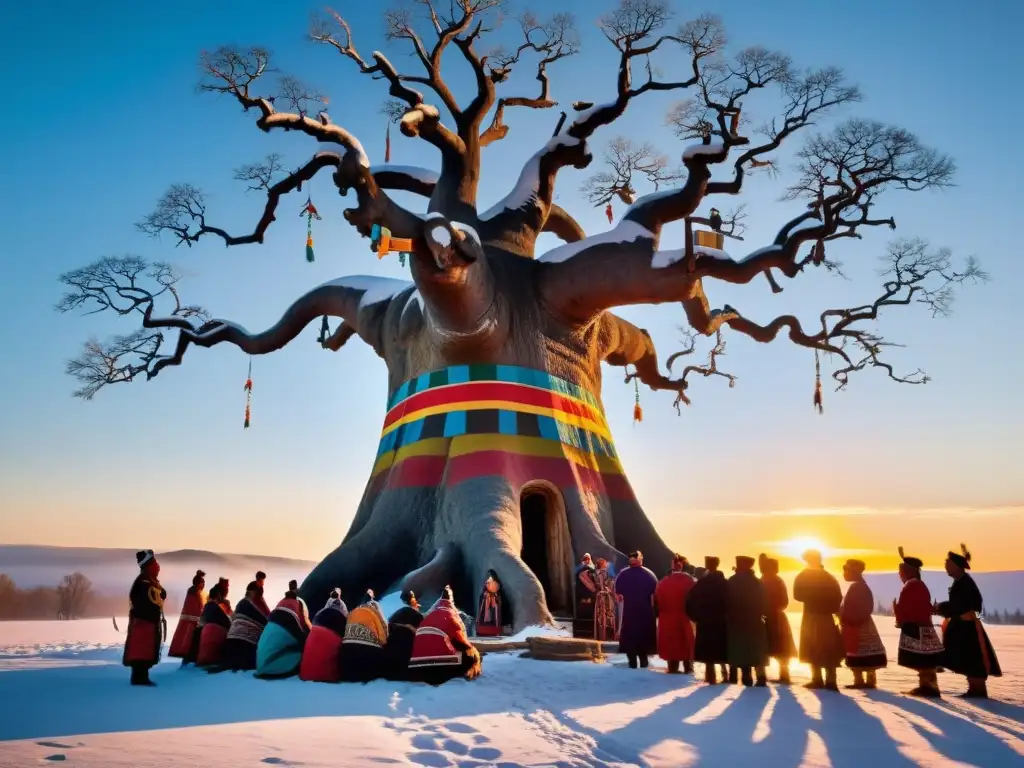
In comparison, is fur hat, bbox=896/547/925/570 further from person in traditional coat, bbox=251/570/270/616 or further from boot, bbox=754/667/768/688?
person in traditional coat, bbox=251/570/270/616

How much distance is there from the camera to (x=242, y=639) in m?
9.66

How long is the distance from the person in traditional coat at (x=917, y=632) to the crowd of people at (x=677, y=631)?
0.01 metres

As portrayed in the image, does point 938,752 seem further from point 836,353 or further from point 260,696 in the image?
point 836,353

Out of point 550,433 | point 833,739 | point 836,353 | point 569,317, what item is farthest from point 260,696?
point 836,353

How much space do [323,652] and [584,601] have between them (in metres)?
5.14

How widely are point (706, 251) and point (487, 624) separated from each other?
7.47 meters

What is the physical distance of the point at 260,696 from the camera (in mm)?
7574

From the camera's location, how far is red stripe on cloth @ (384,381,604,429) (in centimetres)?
1553

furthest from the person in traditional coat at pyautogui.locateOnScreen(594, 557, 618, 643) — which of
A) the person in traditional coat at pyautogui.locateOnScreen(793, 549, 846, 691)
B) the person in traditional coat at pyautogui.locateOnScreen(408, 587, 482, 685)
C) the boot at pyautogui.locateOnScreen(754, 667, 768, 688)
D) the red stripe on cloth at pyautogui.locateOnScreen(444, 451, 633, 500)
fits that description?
the person in traditional coat at pyautogui.locateOnScreen(408, 587, 482, 685)

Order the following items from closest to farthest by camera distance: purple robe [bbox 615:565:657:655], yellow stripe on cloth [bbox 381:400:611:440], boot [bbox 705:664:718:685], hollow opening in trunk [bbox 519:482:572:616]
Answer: boot [bbox 705:664:718:685] < purple robe [bbox 615:565:657:655] < hollow opening in trunk [bbox 519:482:572:616] < yellow stripe on cloth [bbox 381:400:611:440]

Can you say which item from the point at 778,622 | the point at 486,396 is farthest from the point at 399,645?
the point at 486,396

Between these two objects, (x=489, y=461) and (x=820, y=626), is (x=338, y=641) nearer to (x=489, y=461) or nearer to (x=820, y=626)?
(x=820, y=626)

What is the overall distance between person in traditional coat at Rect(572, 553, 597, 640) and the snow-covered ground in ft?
10.4

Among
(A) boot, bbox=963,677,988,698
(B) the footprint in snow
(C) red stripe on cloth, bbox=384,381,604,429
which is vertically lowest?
(B) the footprint in snow
